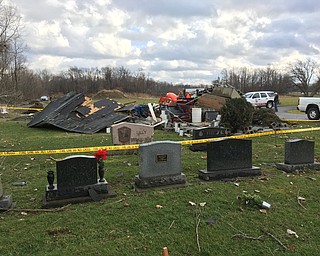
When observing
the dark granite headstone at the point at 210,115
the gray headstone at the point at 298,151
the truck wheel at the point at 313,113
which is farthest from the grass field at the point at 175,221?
the truck wheel at the point at 313,113

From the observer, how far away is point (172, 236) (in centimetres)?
418

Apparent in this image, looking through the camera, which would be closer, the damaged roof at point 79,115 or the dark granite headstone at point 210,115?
the damaged roof at point 79,115

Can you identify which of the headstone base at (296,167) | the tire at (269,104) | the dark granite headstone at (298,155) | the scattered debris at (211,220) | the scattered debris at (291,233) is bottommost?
the scattered debris at (291,233)

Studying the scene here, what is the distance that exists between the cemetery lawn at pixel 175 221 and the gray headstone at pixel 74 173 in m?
0.40

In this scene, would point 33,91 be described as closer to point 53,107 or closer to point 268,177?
point 53,107

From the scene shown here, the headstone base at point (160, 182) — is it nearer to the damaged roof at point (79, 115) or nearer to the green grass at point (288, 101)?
the damaged roof at point (79, 115)

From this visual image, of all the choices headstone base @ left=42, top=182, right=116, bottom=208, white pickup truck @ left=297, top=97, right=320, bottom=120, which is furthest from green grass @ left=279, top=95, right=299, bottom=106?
headstone base @ left=42, top=182, right=116, bottom=208

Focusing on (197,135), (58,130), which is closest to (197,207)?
(197,135)

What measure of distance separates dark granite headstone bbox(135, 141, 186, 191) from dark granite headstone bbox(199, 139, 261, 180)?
2.30 feet

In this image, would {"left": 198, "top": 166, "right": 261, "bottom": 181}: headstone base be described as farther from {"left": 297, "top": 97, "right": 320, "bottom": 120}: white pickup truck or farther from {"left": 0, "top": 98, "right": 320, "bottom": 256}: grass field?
{"left": 297, "top": 97, "right": 320, "bottom": 120}: white pickup truck

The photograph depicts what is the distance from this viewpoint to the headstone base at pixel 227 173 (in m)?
6.52

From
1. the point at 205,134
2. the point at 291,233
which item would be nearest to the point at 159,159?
the point at 291,233

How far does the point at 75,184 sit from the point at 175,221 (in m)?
1.99

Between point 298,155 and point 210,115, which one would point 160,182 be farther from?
point 210,115
